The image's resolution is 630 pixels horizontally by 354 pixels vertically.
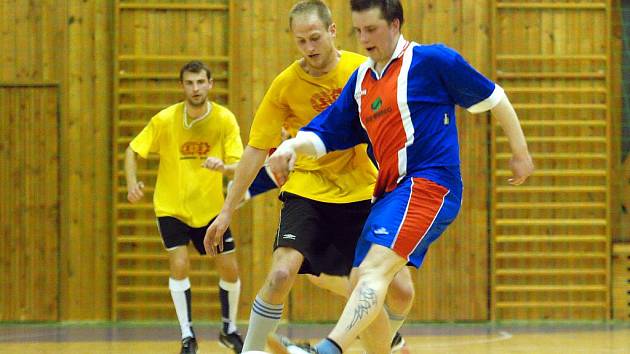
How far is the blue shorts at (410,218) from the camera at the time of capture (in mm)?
4074

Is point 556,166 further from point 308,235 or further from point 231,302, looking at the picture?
point 308,235

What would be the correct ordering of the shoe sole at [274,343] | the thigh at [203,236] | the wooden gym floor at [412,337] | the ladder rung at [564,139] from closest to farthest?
the shoe sole at [274,343]
the thigh at [203,236]
the wooden gym floor at [412,337]
the ladder rung at [564,139]

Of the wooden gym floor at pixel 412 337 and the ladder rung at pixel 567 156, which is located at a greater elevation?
the ladder rung at pixel 567 156

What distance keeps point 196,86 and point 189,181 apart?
0.70m

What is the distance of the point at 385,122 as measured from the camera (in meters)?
4.31

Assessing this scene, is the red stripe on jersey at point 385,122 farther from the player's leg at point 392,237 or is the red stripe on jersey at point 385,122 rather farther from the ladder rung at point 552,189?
the ladder rung at point 552,189

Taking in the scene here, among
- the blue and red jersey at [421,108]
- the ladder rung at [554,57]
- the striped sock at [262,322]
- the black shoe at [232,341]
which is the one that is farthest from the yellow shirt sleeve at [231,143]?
the blue and red jersey at [421,108]

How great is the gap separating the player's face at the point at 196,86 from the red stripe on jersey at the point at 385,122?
10.5ft

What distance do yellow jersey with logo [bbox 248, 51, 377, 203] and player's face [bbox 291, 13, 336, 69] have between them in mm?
87

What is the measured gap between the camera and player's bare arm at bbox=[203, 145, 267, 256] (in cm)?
487

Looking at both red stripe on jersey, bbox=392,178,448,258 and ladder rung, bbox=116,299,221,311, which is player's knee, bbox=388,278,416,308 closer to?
red stripe on jersey, bbox=392,178,448,258

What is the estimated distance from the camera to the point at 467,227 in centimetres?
980

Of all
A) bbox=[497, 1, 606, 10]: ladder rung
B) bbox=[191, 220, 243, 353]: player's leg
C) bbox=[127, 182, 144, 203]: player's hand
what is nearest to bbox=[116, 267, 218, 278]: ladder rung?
bbox=[191, 220, 243, 353]: player's leg

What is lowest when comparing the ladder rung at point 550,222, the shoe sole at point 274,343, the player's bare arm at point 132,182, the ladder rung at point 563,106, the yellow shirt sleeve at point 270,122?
the shoe sole at point 274,343
